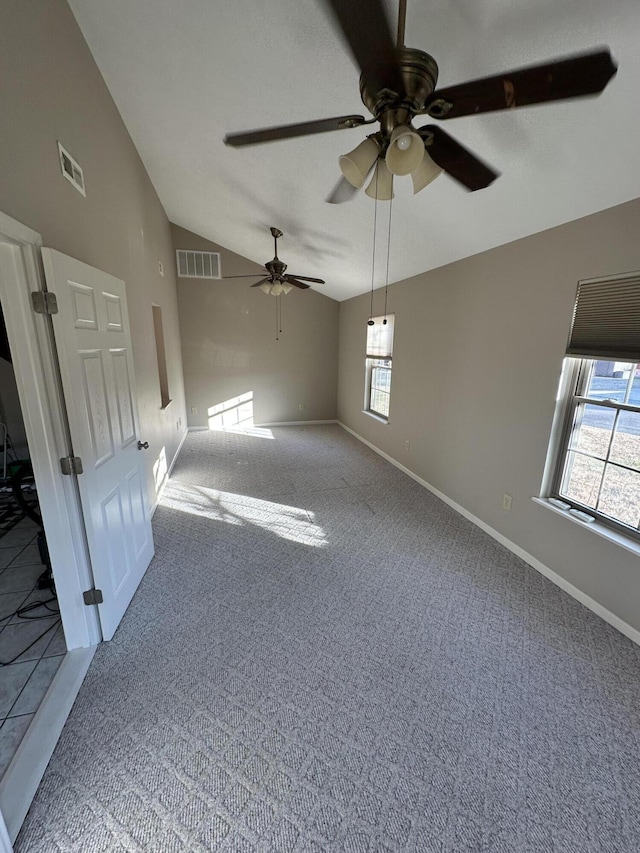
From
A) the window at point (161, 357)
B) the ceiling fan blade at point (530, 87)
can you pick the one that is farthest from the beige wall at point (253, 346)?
the ceiling fan blade at point (530, 87)

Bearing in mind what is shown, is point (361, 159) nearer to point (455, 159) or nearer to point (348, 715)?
point (455, 159)

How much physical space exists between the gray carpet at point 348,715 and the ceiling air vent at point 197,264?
463cm

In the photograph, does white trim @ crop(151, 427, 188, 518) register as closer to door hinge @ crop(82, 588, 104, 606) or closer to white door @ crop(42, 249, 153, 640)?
white door @ crop(42, 249, 153, 640)

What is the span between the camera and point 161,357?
4.45 meters

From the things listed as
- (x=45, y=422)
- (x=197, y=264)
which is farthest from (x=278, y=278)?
(x=45, y=422)

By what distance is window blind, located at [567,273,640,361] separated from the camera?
6.13 feet

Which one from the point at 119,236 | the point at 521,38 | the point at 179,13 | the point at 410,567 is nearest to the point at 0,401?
the point at 119,236

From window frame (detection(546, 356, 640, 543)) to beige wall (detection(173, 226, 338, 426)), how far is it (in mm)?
4624

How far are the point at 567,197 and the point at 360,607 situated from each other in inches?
106

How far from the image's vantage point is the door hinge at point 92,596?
179 centimetres

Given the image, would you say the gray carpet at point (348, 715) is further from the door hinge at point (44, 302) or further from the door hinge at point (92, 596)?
the door hinge at point (44, 302)

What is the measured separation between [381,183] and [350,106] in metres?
0.91

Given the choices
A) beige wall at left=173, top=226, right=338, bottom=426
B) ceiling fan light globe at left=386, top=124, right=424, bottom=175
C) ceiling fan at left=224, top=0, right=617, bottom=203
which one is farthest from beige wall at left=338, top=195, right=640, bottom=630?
beige wall at left=173, top=226, right=338, bottom=426

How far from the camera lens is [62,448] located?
5.28 ft
